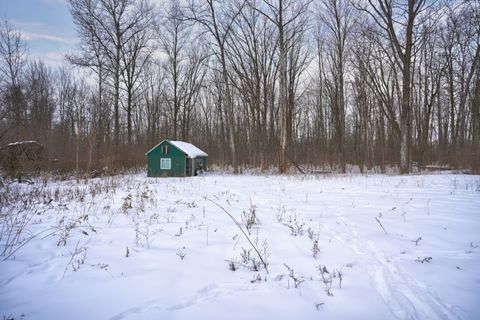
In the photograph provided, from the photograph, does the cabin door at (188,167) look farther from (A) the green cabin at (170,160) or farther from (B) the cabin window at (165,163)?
(B) the cabin window at (165,163)

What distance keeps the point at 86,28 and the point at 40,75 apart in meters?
13.8

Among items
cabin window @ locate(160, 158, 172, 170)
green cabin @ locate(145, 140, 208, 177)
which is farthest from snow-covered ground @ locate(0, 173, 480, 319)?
cabin window @ locate(160, 158, 172, 170)

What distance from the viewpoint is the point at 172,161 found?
1706 cm

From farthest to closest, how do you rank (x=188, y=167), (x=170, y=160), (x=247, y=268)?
(x=188, y=167)
(x=170, y=160)
(x=247, y=268)

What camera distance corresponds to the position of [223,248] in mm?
3227

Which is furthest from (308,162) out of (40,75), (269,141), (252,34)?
(40,75)

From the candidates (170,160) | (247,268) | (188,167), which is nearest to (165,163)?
(170,160)

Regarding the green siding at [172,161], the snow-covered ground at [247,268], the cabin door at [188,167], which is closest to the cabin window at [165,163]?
the green siding at [172,161]

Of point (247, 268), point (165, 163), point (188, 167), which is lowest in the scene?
point (247, 268)

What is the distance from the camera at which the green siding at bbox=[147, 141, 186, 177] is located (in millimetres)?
16984

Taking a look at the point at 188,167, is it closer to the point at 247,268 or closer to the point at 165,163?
the point at 165,163

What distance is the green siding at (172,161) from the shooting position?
17.0 meters

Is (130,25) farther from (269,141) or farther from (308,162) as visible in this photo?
(308,162)

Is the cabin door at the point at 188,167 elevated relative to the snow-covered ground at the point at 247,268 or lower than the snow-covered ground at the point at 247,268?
elevated
